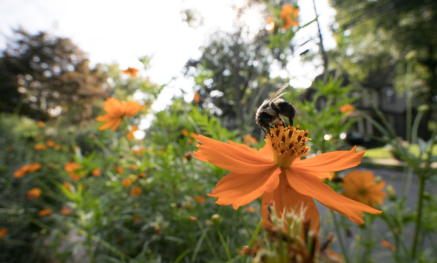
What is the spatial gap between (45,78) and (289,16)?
13.1 metres

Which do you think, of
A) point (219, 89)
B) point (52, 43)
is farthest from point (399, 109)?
point (52, 43)

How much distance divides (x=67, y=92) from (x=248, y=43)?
11.5 meters

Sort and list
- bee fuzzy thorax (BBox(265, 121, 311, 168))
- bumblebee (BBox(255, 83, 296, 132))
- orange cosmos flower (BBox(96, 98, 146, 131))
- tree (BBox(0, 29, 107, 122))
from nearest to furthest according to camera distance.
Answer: bee fuzzy thorax (BBox(265, 121, 311, 168))
bumblebee (BBox(255, 83, 296, 132))
orange cosmos flower (BBox(96, 98, 146, 131))
tree (BBox(0, 29, 107, 122))

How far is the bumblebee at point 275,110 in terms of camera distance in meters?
0.58

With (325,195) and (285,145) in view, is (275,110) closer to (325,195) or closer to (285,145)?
(285,145)

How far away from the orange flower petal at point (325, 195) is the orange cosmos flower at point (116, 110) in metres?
0.97

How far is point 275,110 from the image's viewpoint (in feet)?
1.94

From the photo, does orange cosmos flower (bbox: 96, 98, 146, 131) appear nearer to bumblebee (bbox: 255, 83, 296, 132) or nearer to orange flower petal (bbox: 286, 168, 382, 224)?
bumblebee (bbox: 255, 83, 296, 132)

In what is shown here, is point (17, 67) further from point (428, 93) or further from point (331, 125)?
point (428, 93)

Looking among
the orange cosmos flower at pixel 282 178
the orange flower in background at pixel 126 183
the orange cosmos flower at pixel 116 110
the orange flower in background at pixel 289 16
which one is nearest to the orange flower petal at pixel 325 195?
the orange cosmos flower at pixel 282 178

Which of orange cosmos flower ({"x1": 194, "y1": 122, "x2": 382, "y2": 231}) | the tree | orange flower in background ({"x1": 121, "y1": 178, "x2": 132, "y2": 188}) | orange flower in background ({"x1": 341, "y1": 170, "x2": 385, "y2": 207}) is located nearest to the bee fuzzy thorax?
orange cosmos flower ({"x1": 194, "y1": 122, "x2": 382, "y2": 231})

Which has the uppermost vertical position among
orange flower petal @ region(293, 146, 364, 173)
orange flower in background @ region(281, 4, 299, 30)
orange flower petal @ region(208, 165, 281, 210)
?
orange flower in background @ region(281, 4, 299, 30)

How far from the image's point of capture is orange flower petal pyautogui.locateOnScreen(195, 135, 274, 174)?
371mm

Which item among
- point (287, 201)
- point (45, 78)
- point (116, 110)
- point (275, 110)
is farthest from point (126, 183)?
point (45, 78)
